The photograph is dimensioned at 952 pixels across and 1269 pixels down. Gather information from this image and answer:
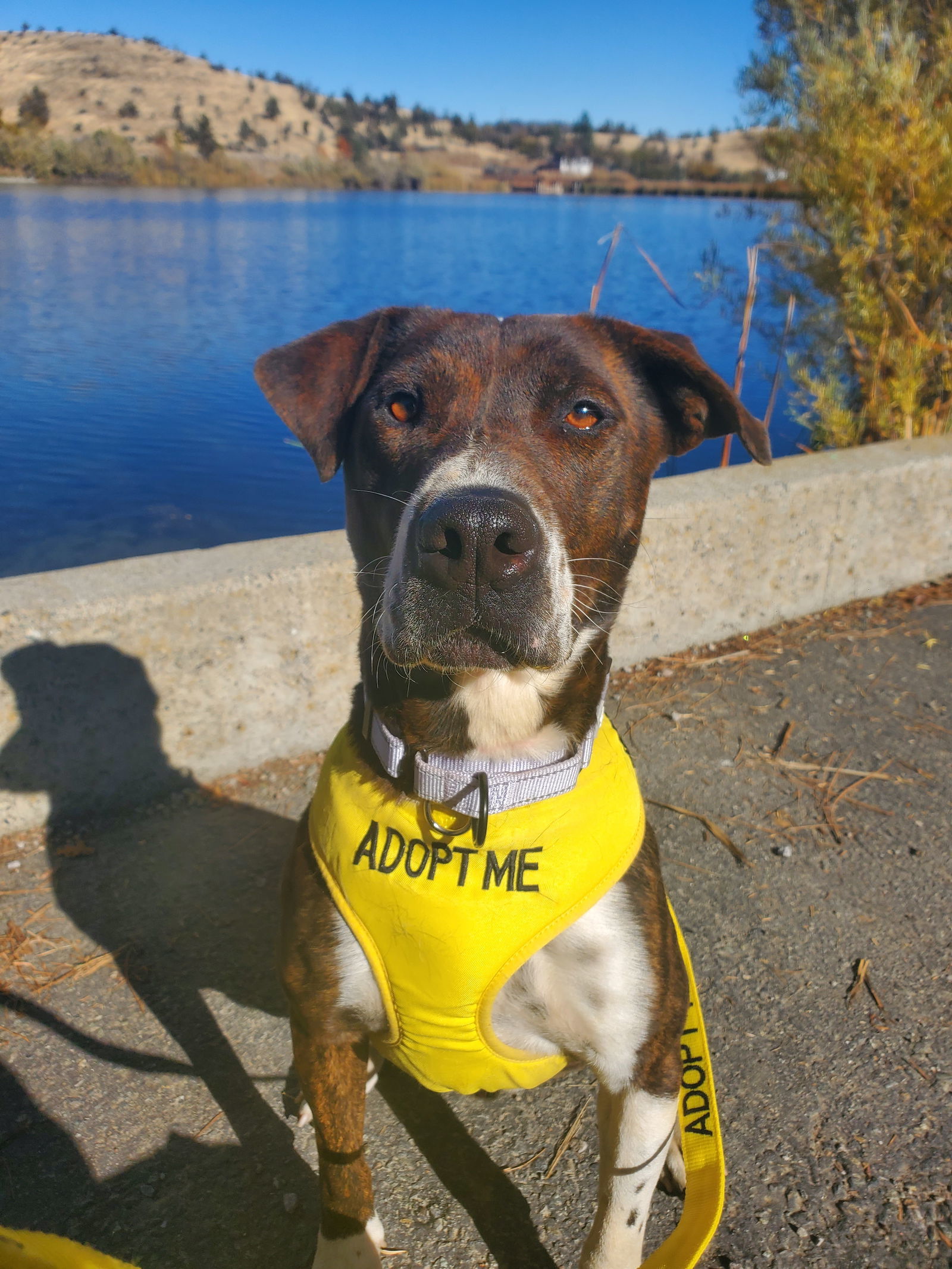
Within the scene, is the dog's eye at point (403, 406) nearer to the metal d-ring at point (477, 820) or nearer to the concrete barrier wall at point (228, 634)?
the metal d-ring at point (477, 820)

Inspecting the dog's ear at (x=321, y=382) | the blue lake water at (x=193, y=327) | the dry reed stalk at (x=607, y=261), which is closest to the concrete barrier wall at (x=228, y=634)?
the blue lake water at (x=193, y=327)

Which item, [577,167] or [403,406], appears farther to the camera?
[577,167]

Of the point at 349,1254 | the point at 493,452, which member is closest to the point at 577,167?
the point at 493,452

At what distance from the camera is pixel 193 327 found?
6.00 m

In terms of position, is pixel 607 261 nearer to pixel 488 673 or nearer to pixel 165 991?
pixel 488 673

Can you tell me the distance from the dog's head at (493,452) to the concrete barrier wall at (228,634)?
50.5 inches

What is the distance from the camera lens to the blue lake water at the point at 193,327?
14.8 feet

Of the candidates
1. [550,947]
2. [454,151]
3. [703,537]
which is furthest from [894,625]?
[454,151]

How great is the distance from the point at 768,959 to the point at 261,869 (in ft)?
5.85

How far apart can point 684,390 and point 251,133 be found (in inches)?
433

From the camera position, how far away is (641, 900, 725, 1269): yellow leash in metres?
1.64

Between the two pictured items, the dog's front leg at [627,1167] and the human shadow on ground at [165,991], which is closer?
the dog's front leg at [627,1167]

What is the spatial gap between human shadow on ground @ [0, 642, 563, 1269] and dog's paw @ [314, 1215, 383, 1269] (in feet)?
0.51

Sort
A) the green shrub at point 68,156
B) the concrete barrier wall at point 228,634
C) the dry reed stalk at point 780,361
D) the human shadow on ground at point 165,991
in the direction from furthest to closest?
the green shrub at point 68,156, the dry reed stalk at point 780,361, the concrete barrier wall at point 228,634, the human shadow on ground at point 165,991
